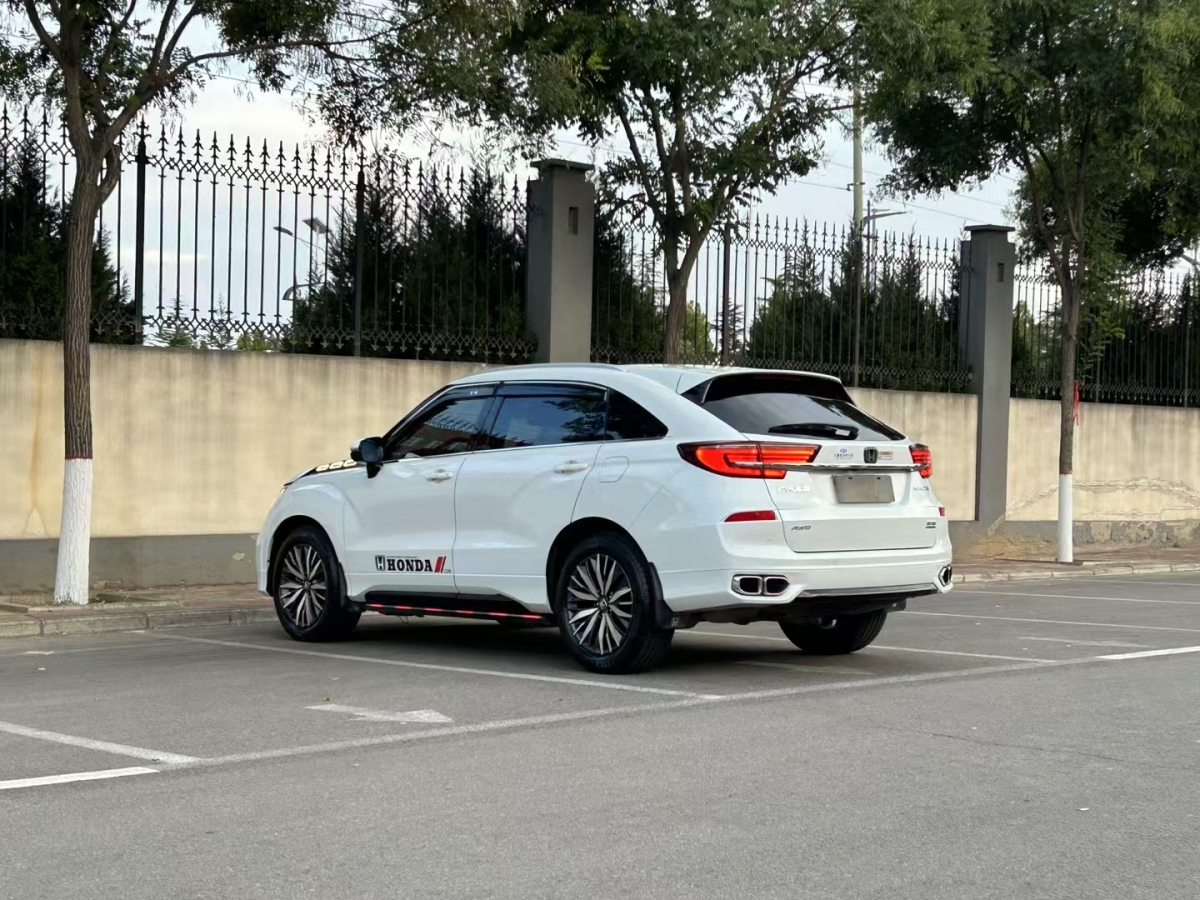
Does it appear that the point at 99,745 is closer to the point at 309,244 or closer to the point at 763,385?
the point at 763,385

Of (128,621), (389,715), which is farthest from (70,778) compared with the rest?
(128,621)

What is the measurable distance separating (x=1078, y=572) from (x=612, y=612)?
1151 centimetres

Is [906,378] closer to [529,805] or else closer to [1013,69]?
[1013,69]

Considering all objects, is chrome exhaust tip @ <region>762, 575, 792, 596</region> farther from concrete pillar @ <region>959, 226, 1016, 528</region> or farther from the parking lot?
concrete pillar @ <region>959, 226, 1016, 528</region>

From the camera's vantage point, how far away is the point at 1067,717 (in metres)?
7.50

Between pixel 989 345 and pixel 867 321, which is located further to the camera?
pixel 989 345

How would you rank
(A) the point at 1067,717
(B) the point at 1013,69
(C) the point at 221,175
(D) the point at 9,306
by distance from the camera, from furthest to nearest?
(B) the point at 1013,69 < (C) the point at 221,175 < (D) the point at 9,306 < (A) the point at 1067,717

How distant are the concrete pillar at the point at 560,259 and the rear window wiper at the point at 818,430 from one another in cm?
825

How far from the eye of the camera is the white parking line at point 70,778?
5.96 metres

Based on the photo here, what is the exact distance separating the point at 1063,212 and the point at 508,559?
13173 mm

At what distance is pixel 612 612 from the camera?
8805mm

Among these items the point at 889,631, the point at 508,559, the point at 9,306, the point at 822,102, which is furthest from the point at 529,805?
the point at 822,102

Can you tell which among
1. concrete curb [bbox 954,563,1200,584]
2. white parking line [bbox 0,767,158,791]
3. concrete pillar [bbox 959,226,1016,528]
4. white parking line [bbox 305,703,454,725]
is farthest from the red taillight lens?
concrete pillar [bbox 959,226,1016,528]

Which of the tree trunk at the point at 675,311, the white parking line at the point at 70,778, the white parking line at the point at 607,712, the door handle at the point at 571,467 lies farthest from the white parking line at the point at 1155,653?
the tree trunk at the point at 675,311
